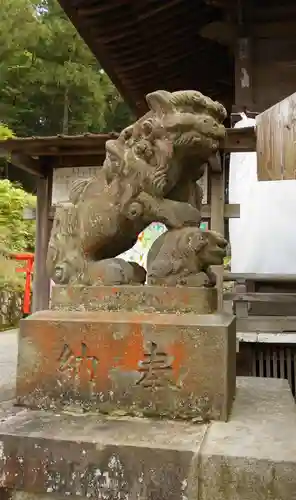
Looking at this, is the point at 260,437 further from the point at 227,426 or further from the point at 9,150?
the point at 9,150

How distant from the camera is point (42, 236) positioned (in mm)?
6270

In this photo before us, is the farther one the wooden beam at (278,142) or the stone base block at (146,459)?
the wooden beam at (278,142)

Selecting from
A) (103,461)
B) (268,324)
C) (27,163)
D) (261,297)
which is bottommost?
(103,461)

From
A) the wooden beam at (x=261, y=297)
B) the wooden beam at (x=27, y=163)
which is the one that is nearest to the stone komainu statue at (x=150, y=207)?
the wooden beam at (x=261, y=297)

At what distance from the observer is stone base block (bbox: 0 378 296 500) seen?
1738 millimetres

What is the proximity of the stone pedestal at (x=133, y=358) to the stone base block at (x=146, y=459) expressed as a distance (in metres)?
0.13

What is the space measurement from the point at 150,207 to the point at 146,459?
130 cm

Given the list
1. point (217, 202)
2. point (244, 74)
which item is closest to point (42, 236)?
point (217, 202)

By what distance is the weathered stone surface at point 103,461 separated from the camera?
1.81m

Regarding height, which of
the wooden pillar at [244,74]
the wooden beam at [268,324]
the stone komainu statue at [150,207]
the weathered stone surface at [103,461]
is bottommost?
the weathered stone surface at [103,461]

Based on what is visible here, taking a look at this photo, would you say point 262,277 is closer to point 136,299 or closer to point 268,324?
point 268,324

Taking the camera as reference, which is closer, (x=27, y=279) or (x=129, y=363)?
(x=129, y=363)

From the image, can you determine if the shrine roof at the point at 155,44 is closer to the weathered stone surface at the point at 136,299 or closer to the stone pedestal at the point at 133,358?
the weathered stone surface at the point at 136,299

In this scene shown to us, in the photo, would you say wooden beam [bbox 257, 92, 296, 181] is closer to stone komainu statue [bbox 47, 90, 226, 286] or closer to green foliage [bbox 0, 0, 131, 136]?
stone komainu statue [bbox 47, 90, 226, 286]
